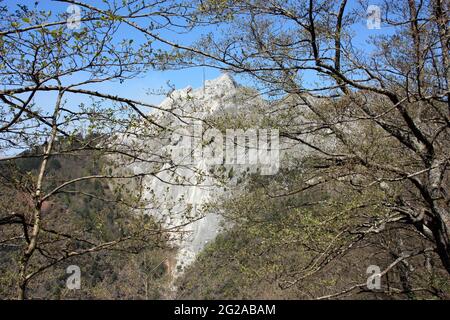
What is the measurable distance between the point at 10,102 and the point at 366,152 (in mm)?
4507

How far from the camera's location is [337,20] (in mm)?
5742

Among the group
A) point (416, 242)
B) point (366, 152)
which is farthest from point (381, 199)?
point (416, 242)

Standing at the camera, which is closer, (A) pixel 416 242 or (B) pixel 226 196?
(B) pixel 226 196

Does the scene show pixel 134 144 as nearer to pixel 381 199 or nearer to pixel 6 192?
pixel 6 192

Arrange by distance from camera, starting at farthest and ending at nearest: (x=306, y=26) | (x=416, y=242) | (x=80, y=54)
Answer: (x=416, y=242) < (x=306, y=26) < (x=80, y=54)

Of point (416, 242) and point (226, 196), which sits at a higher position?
point (226, 196)

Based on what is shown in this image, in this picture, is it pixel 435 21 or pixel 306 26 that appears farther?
pixel 306 26

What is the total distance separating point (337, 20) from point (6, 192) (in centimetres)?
484

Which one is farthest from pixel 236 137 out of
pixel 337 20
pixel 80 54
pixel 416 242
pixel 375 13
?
pixel 416 242

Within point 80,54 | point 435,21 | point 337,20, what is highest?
point 337,20

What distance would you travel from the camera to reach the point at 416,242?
36.8ft
